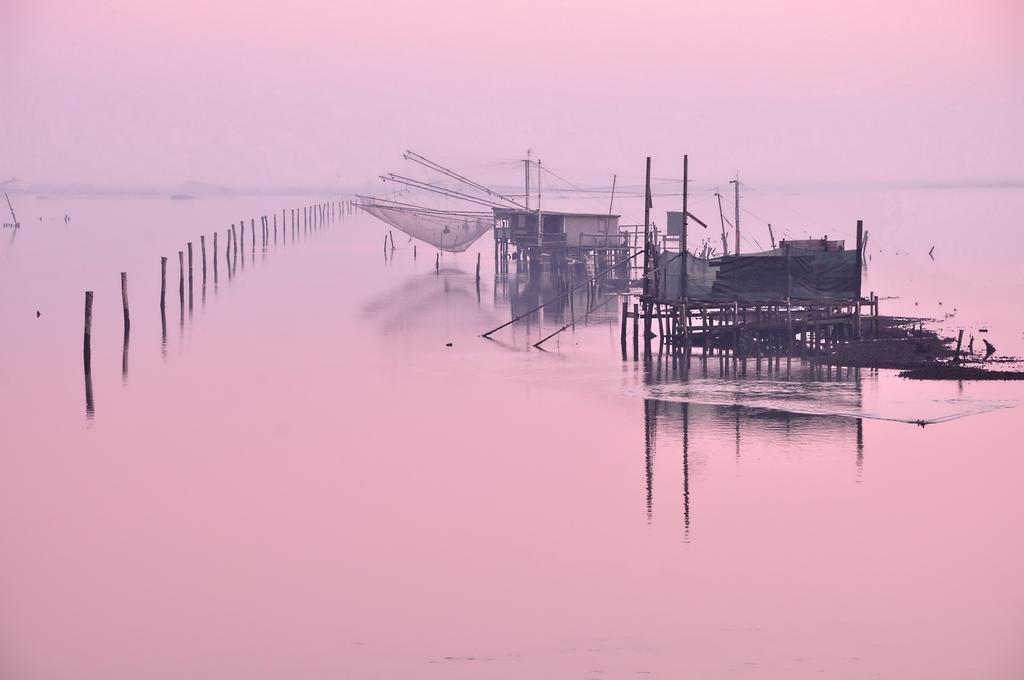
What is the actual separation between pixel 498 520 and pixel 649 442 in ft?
24.5

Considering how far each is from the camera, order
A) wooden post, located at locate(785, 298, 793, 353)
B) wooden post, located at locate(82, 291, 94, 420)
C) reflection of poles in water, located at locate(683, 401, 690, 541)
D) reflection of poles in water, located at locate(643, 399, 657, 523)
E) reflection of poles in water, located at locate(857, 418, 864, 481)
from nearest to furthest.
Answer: reflection of poles in water, located at locate(683, 401, 690, 541), reflection of poles in water, located at locate(643, 399, 657, 523), reflection of poles in water, located at locate(857, 418, 864, 481), wooden post, located at locate(82, 291, 94, 420), wooden post, located at locate(785, 298, 793, 353)

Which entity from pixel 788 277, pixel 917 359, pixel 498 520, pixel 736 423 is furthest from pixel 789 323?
pixel 498 520

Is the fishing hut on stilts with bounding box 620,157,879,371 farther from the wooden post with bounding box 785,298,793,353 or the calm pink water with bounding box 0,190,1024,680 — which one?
the calm pink water with bounding box 0,190,1024,680

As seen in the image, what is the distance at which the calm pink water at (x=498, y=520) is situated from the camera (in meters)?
22.2

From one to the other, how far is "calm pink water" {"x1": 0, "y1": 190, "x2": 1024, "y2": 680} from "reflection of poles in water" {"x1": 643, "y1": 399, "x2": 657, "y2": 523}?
0.37 ft

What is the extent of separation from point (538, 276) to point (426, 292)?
11.9 meters

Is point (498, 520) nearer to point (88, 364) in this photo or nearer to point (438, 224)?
point (88, 364)

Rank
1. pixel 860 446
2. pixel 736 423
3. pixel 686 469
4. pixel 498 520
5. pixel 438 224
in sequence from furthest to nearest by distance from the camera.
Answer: pixel 438 224, pixel 736 423, pixel 860 446, pixel 686 469, pixel 498 520

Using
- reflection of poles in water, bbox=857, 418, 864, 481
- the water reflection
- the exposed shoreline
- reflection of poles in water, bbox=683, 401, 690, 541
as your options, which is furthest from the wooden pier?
reflection of poles in water, bbox=857, 418, 864, 481

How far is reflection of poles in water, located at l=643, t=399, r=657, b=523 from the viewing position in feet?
99.9

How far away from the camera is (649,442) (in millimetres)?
35344

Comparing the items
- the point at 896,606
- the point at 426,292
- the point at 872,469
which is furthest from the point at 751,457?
the point at 426,292

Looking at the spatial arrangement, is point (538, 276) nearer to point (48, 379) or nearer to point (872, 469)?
point (48, 379)

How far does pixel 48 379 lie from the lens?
47438 mm
